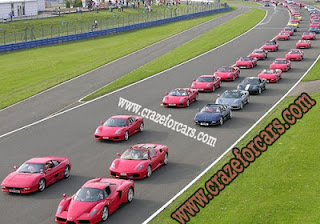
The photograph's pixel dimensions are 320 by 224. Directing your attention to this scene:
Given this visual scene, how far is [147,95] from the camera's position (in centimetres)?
4706

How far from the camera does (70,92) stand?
49.3m

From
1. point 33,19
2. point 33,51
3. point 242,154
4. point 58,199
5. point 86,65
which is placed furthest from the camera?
point 33,19

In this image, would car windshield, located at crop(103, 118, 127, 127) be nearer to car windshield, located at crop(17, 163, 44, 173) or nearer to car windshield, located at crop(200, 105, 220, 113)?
car windshield, located at crop(200, 105, 220, 113)

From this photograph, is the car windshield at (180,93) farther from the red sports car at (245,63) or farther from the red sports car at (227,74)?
the red sports car at (245,63)

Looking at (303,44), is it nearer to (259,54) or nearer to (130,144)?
(259,54)

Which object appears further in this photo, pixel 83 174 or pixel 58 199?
pixel 83 174

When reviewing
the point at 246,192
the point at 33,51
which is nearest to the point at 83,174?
the point at 246,192

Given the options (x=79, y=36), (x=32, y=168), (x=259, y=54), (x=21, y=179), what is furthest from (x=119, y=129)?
(x=79, y=36)

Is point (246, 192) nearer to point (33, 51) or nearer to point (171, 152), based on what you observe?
point (171, 152)

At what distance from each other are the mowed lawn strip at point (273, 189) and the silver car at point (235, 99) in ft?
22.5

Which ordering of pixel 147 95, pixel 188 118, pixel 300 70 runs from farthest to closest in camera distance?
pixel 300 70 → pixel 147 95 → pixel 188 118

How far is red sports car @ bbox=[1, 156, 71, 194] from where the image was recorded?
25.6 metres

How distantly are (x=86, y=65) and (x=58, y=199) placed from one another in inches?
1539

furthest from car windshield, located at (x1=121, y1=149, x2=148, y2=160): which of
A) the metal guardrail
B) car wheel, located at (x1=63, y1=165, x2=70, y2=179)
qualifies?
the metal guardrail
